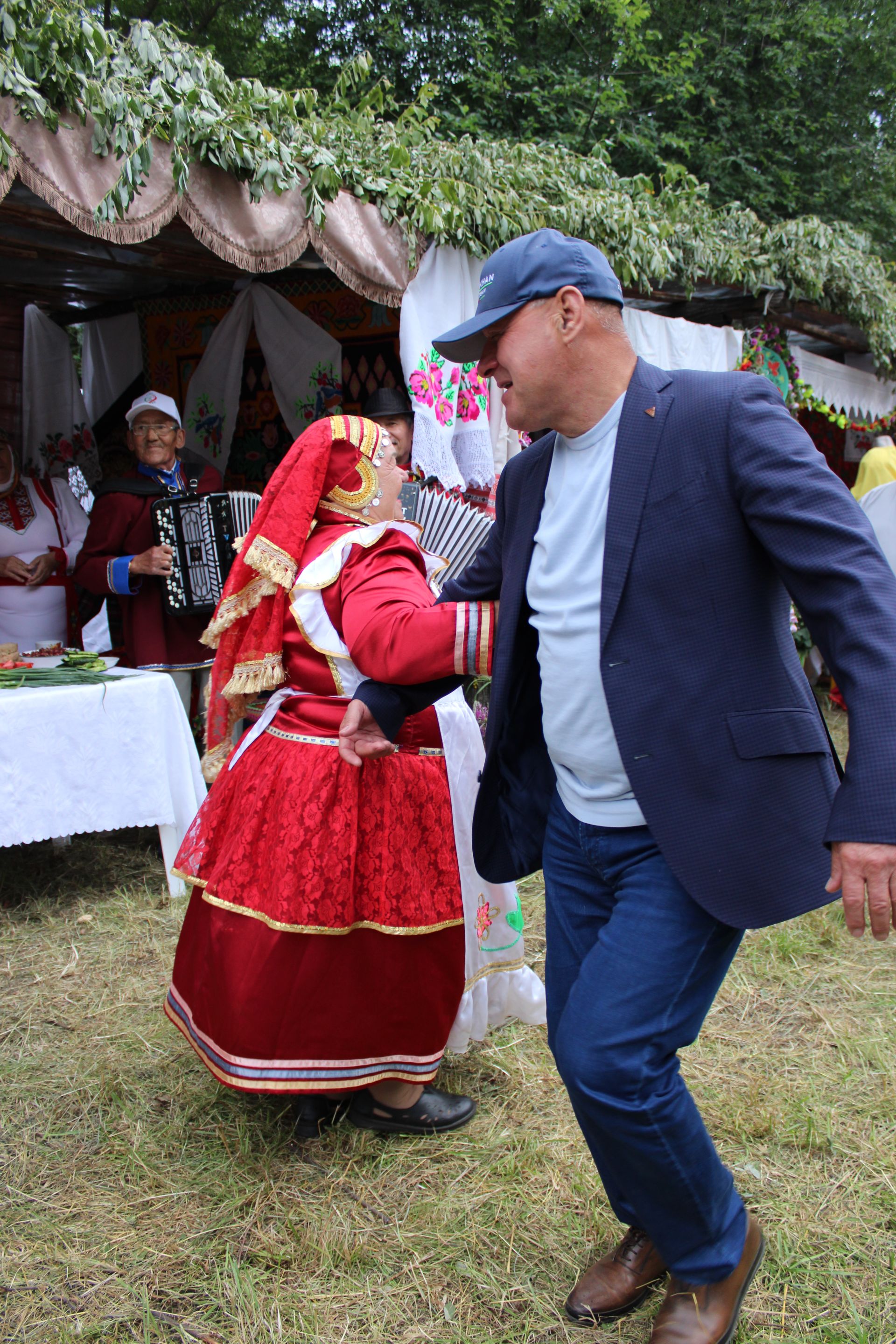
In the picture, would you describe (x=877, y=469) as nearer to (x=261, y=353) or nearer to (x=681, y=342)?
(x=681, y=342)

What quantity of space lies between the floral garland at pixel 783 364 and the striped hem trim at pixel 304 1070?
5865 millimetres

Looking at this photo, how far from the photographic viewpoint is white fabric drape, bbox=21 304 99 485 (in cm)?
685

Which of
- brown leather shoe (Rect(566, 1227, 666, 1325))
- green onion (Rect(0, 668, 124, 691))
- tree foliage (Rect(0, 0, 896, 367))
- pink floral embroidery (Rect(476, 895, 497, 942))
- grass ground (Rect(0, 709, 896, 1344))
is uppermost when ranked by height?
tree foliage (Rect(0, 0, 896, 367))

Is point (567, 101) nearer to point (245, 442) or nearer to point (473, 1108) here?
point (245, 442)

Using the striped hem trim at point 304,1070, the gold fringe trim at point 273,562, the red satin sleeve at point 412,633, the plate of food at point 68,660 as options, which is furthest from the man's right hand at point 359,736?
the plate of food at point 68,660

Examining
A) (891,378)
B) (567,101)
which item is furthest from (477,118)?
(891,378)

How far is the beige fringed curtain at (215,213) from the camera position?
341cm

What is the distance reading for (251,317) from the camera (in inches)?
249

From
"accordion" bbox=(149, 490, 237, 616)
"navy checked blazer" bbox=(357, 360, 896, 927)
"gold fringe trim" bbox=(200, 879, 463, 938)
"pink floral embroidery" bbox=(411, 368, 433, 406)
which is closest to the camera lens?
"navy checked blazer" bbox=(357, 360, 896, 927)

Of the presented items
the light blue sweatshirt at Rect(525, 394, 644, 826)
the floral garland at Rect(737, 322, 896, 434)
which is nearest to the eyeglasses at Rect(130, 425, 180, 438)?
the light blue sweatshirt at Rect(525, 394, 644, 826)

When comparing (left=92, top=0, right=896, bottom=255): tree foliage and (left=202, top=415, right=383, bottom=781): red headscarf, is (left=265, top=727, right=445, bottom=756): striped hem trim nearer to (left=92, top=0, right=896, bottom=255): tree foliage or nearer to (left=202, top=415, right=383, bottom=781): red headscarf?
(left=202, top=415, right=383, bottom=781): red headscarf

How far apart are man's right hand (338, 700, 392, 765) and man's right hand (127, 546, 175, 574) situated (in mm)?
2738

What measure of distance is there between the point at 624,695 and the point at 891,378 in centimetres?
958

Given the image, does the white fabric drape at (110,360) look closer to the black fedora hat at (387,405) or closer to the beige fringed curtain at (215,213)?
the black fedora hat at (387,405)
